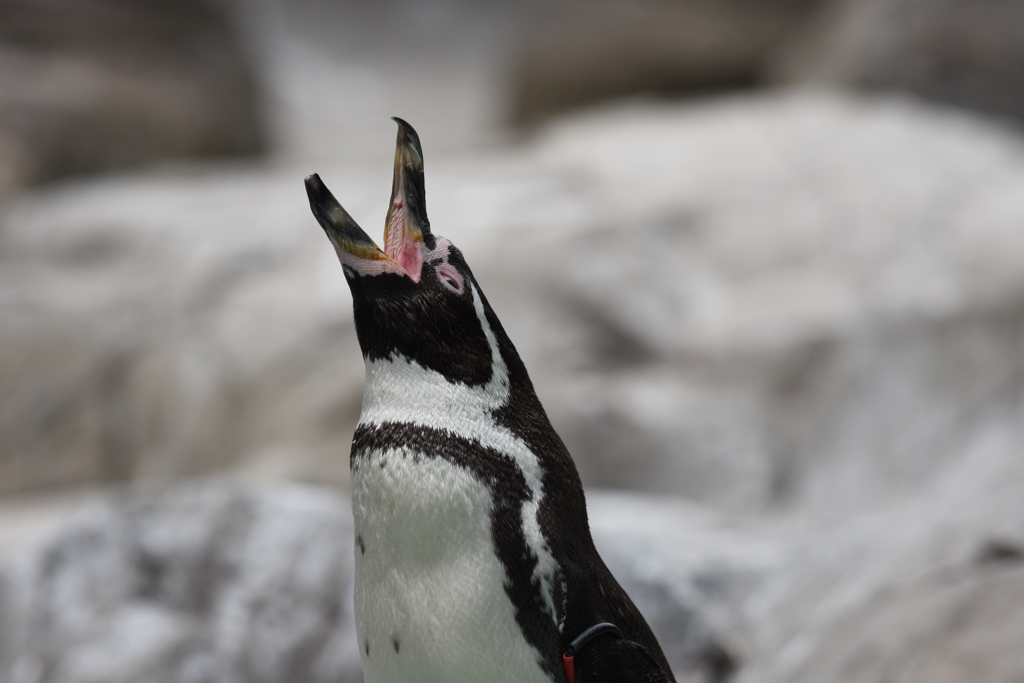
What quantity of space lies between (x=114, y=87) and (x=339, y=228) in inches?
164

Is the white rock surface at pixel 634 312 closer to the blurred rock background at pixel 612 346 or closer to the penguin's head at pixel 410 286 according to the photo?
the blurred rock background at pixel 612 346

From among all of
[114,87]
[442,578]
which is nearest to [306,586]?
[442,578]

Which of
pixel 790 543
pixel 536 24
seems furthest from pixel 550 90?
pixel 790 543

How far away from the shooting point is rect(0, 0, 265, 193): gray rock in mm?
4590

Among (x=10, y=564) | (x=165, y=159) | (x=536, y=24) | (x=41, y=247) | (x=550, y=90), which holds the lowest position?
(x=10, y=564)

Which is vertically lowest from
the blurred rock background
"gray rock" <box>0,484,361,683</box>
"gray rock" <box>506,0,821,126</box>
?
"gray rock" <box>0,484,361,683</box>

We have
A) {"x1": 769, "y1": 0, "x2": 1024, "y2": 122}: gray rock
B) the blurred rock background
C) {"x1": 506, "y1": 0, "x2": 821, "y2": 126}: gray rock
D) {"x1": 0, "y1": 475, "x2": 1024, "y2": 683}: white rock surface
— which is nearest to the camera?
{"x1": 0, "y1": 475, "x2": 1024, "y2": 683}: white rock surface

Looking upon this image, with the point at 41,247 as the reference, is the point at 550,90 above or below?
above

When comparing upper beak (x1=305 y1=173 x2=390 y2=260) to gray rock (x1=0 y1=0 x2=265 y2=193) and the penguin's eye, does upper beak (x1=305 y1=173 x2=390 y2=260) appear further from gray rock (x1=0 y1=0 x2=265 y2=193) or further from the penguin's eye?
gray rock (x1=0 y1=0 x2=265 y2=193)

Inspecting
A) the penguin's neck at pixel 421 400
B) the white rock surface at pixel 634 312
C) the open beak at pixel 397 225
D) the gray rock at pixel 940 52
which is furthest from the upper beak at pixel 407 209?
the gray rock at pixel 940 52

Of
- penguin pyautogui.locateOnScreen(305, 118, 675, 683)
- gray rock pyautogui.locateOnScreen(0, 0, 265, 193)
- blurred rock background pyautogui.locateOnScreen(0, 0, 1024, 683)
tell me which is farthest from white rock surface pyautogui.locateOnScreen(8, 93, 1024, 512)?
penguin pyautogui.locateOnScreen(305, 118, 675, 683)

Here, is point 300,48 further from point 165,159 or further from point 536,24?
point 165,159

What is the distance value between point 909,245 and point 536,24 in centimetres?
335

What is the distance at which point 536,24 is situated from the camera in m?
6.29
